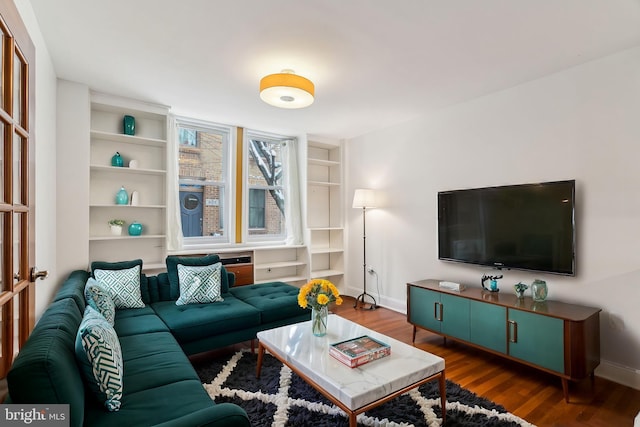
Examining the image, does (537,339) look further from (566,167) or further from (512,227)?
(566,167)

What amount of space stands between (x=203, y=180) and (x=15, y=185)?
9.77 ft

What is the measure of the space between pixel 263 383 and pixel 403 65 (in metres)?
2.71

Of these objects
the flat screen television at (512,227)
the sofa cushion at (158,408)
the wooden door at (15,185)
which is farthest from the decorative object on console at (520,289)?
the wooden door at (15,185)

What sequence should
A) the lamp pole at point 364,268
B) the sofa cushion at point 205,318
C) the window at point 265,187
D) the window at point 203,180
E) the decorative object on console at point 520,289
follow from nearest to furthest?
the sofa cushion at point 205,318 → the decorative object on console at point 520,289 → the window at point 203,180 → the lamp pole at point 364,268 → the window at point 265,187

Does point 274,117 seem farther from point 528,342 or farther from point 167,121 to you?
point 528,342

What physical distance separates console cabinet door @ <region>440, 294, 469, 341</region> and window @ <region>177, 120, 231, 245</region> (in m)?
2.88

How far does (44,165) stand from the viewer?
244cm

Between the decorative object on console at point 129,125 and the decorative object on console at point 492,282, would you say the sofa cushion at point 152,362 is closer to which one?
the decorative object on console at point 129,125

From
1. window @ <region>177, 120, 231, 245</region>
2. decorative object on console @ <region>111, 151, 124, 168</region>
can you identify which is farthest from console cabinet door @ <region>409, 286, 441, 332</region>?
decorative object on console @ <region>111, 151, 124, 168</region>

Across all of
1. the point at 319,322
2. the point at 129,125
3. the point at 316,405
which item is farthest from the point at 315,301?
the point at 129,125

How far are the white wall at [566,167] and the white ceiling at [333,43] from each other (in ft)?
0.74

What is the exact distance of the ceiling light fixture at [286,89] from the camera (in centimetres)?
Answer: 240

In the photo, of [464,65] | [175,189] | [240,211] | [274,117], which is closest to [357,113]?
[274,117]

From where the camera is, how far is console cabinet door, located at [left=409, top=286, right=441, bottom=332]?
3076mm
